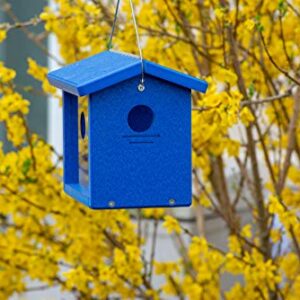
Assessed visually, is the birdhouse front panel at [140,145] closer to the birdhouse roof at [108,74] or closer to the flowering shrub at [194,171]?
the birdhouse roof at [108,74]

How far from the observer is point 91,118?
2.62 metres

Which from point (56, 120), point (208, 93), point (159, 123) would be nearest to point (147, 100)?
point (159, 123)

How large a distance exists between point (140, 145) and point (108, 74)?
23 centimetres

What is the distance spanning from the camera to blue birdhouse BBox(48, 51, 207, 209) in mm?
2619

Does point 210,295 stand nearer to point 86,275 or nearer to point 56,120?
point 86,275

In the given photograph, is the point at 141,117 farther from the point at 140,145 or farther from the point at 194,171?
the point at 194,171

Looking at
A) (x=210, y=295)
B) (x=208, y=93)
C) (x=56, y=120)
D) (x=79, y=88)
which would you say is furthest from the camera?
(x=56, y=120)

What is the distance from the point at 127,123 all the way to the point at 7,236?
A: 2.12 metres

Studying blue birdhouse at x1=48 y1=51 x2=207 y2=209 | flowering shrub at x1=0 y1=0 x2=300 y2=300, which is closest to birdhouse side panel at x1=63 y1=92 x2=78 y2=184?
blue birdhouse at x1=48 y1=51 x2=207 y2=209

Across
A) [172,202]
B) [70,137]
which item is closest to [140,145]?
[172,202]

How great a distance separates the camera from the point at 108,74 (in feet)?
8.44

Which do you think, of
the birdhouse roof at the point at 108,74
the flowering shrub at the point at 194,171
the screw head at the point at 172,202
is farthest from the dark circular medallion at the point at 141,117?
the flowering shrub at the point at 194,171

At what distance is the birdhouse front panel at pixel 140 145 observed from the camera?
8.63 ft

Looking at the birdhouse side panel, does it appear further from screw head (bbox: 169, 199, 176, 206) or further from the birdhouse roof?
screw head (bbox: 169, 199, 176, 206)
